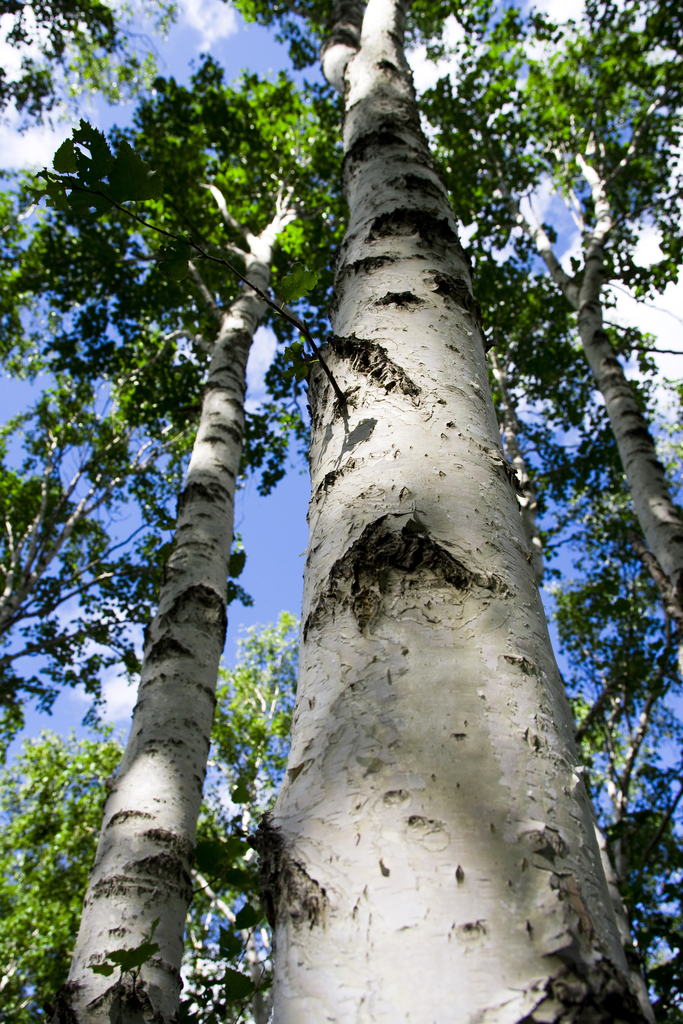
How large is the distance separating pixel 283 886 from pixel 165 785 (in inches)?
61.1

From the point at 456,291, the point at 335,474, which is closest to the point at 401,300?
the point at 456,291

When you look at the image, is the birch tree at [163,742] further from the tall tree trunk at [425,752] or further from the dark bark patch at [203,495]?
the tall tree trunk at [425,752]

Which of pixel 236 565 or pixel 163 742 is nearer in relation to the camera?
pixel 163 742

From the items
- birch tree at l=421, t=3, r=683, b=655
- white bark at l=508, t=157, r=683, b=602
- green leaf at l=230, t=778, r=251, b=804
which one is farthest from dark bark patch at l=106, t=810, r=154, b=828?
birch tree at l=421, t=3, r=683, b=655

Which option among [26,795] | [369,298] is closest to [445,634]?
[369,298]

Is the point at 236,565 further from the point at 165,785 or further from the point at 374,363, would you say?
the point at 374,363

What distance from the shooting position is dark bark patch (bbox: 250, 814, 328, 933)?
469 mm

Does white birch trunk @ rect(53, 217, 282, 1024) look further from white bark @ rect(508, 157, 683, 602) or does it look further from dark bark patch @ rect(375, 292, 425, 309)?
white bark @ rect(508, 157, 683, 602)

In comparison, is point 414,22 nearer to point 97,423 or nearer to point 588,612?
point 97,423

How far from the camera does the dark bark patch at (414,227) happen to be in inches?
47.6

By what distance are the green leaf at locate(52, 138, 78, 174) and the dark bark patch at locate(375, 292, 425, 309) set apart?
0.55 m

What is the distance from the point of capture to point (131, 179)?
95 cm

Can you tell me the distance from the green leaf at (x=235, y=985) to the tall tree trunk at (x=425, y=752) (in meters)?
0.76

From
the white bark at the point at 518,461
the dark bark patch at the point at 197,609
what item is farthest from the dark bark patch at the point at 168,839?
the white bark at the point at 518,461
